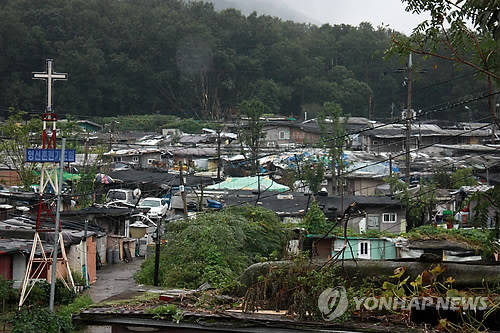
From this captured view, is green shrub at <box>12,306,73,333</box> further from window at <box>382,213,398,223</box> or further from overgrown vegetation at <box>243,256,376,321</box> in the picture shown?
window at <box>382,213,398,223</box>

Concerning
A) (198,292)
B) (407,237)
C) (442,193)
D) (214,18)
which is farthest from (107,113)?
(198,292)

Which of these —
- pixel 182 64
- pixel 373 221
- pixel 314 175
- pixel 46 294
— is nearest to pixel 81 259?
pixel 46 294

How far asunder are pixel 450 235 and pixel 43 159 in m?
9.67

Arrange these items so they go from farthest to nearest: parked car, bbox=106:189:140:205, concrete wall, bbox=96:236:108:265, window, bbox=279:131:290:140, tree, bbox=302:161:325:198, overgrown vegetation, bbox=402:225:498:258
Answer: window, bbox=279:131:290:140 → tree, bbox=302:161:325:198 → parked car, bbox=106:189:140:205 → concrete wall, bbox=96:236:108:265 → overgrown vegetation, bbox=402:225:498:258

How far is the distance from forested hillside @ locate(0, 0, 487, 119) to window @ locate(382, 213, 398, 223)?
33.5m

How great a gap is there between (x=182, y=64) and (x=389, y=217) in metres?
41.4

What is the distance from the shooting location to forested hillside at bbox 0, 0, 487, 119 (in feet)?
184

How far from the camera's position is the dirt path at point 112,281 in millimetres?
16250

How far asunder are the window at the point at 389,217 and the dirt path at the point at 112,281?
30.4 ft

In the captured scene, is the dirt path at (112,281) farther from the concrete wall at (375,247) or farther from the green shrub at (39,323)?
the concrete wall at (375,247)

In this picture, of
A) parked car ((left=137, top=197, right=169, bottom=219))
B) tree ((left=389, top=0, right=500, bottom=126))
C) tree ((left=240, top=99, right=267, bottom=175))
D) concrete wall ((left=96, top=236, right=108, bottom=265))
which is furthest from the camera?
tree ((left=240, top=99, right=267, bottom=175))

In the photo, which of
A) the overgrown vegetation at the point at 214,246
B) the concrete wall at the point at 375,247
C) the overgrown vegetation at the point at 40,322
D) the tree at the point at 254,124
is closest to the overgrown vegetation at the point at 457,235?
the concrete wall at the point at 375,247

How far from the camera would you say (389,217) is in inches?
939

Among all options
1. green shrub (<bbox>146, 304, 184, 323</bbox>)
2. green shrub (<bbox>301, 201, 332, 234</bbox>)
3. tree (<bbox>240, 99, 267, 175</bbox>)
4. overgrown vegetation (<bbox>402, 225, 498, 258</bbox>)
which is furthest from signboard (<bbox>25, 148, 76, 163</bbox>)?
tree (<bbox>240, 99, 267, 175</bbox>)
